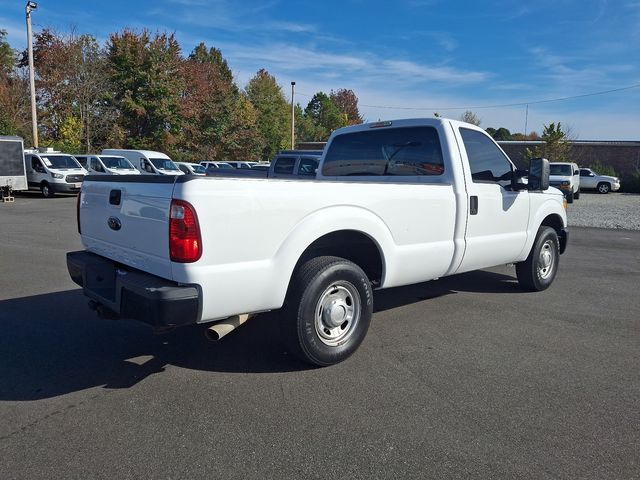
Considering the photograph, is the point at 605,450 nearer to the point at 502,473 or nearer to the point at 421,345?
the point at 502,473

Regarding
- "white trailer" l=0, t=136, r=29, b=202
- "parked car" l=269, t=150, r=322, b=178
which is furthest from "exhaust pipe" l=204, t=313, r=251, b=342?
"white trailer" l=0, t=136, r=29, b=202

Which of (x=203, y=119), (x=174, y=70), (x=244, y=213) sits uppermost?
(x=174, y=70)

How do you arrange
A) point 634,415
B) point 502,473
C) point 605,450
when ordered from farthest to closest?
point 634,415, point 605,450, point 502,473

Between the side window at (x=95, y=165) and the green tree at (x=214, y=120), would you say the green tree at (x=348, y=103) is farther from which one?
the side window at (x=95, y=165)

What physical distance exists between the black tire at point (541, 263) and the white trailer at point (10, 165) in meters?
19.6

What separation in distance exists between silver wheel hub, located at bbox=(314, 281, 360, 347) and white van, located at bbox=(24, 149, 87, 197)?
20.0 metres

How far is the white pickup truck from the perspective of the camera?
10.6 ft

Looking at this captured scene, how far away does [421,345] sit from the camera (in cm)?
458

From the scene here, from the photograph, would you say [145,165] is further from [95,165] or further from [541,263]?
[541,263]

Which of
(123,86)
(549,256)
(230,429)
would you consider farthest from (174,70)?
Answer: (230,429)

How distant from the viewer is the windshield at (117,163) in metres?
24.8

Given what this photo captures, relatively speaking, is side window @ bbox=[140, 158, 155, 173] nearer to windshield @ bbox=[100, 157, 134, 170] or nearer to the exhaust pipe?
windshield @ bbox=[100, 157, 134, 170]

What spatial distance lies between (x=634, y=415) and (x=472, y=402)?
102 centimetres

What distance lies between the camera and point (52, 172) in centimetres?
2138
